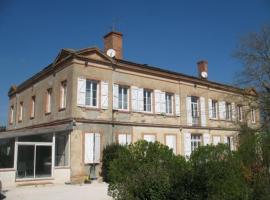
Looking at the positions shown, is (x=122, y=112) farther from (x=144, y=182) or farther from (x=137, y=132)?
(x=144, y=182)

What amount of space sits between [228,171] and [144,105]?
14028 millimetres

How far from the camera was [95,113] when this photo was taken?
1688 cm

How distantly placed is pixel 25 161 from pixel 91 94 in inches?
197

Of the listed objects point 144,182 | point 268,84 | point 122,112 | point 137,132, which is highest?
point 268,84

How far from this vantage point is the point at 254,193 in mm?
7184

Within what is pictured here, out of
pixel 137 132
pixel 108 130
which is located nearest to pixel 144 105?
pixel 137 132

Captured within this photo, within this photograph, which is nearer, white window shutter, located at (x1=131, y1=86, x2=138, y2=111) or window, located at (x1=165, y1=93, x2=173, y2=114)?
white window shutter, located at (x1=131, y1=86, x2=138, y2=111)

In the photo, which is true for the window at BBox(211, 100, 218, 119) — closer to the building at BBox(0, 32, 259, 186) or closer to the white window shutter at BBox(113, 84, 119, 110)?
the building at BBox(0, 32, 259, 186)

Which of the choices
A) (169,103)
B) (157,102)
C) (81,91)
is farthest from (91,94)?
(169,103)

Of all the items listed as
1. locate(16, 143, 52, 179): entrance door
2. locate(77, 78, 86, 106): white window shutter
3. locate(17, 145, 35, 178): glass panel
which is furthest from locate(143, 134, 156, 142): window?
locate(17, 145, 35, 178): glass panel

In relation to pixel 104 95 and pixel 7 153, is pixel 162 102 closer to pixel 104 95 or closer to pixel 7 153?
pixel 104 95

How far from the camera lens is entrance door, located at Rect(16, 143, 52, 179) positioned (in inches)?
590

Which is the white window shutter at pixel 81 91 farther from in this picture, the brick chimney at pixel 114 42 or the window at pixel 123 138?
the brick chimney at pixel 114 42

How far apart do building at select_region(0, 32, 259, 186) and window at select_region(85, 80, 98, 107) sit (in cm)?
6
